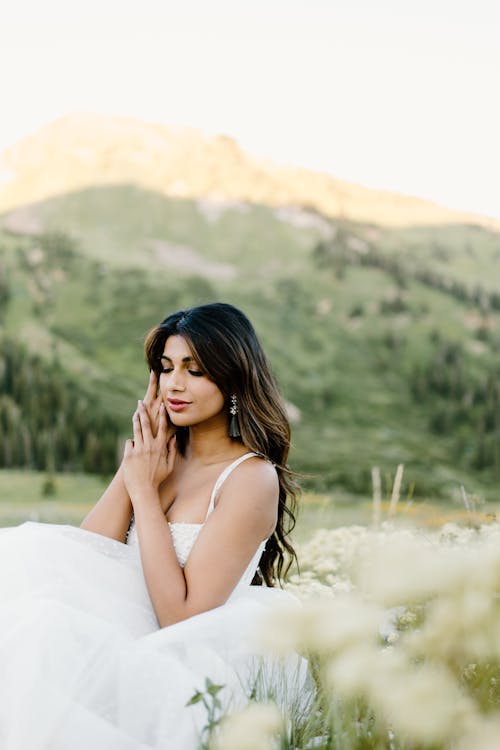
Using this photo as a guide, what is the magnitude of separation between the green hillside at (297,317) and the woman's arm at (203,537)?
17.5m

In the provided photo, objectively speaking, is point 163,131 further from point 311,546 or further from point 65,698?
point 65,698

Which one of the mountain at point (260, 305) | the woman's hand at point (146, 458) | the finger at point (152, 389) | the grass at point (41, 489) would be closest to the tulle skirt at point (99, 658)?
the woman's hand at point (146, 458)

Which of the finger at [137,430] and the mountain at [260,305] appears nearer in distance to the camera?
the finger at [137,430]

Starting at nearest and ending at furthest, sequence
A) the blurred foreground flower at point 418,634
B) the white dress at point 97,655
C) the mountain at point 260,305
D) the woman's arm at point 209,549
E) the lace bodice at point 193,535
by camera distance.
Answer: the blurred foreground flower at point 418,634
the white dress at point 97,655
the woman's arm at point 209,549
the lace bodice at point 193,535
the mountain at point 260,305

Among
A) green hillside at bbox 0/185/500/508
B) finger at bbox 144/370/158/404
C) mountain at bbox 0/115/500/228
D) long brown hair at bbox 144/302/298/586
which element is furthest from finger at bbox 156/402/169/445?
mountain at bbox 0/115/500/228

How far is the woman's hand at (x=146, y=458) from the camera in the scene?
331cm

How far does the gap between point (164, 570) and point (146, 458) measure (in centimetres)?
57

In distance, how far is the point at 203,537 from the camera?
303 centimetres

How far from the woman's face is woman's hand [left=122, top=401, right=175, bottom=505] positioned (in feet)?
0.26

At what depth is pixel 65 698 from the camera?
90.1 inches

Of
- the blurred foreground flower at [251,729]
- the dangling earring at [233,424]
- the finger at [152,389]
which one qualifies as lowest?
the dangling earring at [233,424]

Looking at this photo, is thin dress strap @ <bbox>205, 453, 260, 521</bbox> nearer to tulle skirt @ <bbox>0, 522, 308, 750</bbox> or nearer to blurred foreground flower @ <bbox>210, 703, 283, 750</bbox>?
tulle skirt @ <bbox>0, 522, 308, 750</bbox>

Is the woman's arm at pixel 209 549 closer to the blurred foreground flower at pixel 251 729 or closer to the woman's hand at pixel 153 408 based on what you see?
the woman's hand at pixel 153 408

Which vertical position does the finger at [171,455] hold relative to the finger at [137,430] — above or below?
below
